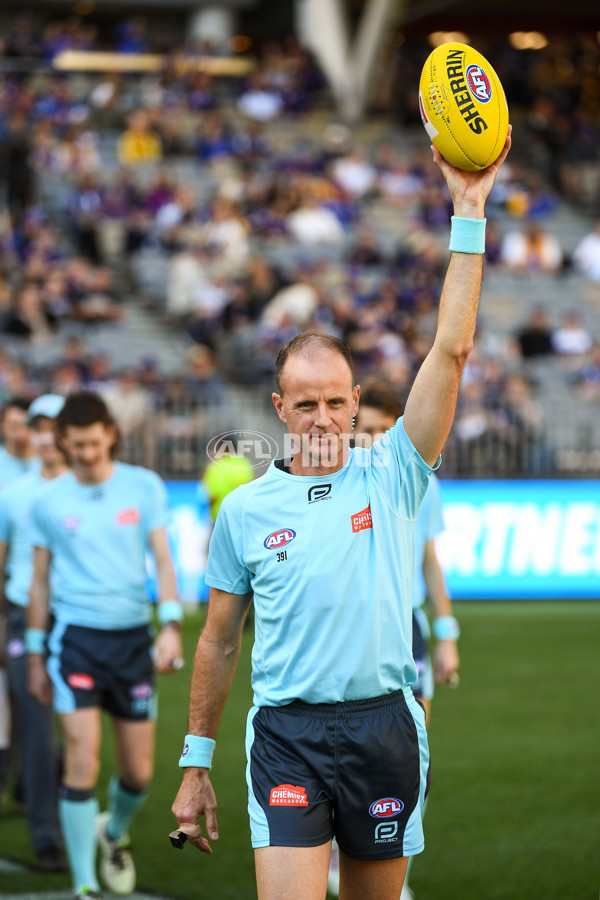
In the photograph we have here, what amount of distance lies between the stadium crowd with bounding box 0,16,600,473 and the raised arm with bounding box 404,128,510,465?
12099 millimetres

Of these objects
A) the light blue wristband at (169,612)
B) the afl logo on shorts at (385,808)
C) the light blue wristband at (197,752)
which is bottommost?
the afl logo on shorts at (385,808)

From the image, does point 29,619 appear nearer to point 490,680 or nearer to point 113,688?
point 113,688

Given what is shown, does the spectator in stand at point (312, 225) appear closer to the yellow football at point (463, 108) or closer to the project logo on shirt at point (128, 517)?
the project logo on shirt at point (128, 517)

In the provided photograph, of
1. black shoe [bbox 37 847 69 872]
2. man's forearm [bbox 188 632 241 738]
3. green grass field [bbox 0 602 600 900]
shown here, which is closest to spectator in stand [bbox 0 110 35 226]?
green grass field [bbox 0 602 600 900]

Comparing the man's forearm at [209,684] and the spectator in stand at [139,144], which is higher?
the spectator in stand at [139,144]

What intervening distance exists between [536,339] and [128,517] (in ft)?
49.9

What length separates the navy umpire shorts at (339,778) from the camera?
3.59m

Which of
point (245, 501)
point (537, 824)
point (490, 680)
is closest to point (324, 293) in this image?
point (490, 680)

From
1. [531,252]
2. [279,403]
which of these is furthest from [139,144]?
[279,403]

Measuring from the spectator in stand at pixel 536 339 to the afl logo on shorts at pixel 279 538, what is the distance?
17.3 meters

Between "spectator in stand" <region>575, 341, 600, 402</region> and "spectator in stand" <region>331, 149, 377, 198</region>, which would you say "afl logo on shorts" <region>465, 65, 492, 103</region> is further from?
"spectator in stand" <region>331, 149, 377, 198</region>

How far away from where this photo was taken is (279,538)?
3.72 meters

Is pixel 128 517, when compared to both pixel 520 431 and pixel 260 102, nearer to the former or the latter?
pixel 520 431

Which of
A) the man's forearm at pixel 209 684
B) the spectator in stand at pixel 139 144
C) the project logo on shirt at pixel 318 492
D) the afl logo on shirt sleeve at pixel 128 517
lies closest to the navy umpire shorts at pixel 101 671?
the afl logo on shirt sleeve at pixel 128 517
